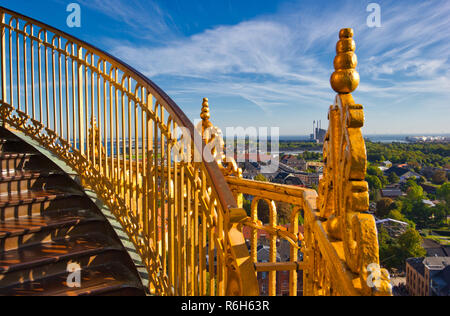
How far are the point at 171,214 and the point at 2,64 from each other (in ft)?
11.1

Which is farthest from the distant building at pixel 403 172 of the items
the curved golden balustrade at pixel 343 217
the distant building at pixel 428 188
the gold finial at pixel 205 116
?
the curved golden balustrade at pixel 343 217

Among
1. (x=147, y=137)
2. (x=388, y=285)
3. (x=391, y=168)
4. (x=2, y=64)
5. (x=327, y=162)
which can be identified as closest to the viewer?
(x=388, y=285)

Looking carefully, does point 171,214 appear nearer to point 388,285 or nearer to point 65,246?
point 65,246

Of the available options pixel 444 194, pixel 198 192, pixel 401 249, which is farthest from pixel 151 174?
pixel 444 194

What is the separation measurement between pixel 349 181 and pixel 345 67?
1.79ft

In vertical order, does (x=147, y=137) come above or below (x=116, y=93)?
below

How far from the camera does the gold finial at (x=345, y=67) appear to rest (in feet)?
4.24

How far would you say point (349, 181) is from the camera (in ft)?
3.70

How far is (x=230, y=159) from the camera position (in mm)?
3088

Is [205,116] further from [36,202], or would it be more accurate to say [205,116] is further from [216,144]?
[36,202]

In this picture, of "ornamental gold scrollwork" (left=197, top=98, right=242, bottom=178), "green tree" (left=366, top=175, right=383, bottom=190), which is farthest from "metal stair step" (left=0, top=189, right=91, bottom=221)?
"green tree" (left=366, top=175, right=383, bottom=190)

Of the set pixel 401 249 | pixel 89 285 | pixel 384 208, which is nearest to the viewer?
pixel 89 285

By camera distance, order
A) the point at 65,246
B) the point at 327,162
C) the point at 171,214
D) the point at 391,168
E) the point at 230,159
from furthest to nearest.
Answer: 1. the point at 391,168
2. the point at 230,159
3. the point at 65,246
4. the point at 171,214
5. the point at 327,162
